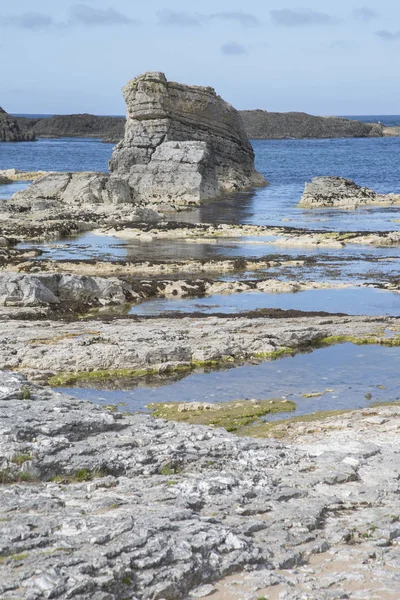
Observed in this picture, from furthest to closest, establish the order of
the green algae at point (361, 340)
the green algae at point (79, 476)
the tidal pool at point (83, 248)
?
the tidal pool at point (83, 248)
the green algae at point (361, 340)
the green algae at point (79, 476)

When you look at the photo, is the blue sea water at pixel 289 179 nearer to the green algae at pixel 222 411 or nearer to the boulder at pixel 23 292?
the boulder at pixel 23 292

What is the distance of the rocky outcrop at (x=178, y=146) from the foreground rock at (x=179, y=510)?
202 ft

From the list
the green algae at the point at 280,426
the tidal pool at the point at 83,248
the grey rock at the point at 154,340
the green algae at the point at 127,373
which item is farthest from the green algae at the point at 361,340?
the tidal pool at the point at 83,248

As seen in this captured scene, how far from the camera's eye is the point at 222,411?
18.7m

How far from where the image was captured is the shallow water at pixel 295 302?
30844mm

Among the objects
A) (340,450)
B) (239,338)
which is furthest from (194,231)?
(340,450)

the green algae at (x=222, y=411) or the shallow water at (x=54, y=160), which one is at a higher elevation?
the shallow water at (x=54, y=160)

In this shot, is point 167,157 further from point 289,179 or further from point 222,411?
point 222,411

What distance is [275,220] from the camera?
2425 inches

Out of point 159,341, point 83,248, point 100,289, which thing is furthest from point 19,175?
point 159,341

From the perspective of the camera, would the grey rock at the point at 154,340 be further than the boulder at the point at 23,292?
No

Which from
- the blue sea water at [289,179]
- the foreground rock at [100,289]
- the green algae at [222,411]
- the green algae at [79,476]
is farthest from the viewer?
the blue sea water at [289,179]

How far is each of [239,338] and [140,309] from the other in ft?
25.7

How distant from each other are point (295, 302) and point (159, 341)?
33.7ft
